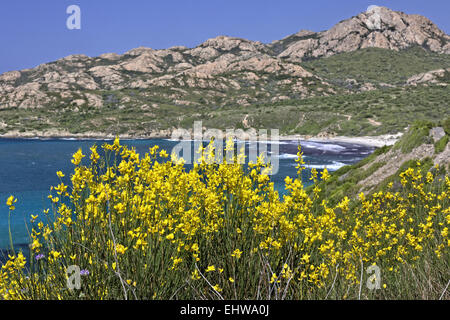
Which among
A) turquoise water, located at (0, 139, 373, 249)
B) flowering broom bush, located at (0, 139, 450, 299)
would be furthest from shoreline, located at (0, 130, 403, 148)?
flowering broom bush, located at (0, 139, 450, 299)

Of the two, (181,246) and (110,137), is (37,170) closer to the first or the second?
(110,137)

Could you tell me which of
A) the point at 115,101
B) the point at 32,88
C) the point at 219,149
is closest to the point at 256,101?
the point at 115,101

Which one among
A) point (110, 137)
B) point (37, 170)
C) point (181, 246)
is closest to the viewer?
point (181, 246)

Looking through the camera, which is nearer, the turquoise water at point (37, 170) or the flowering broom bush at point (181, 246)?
the flowering broom bush at point (181, 246)

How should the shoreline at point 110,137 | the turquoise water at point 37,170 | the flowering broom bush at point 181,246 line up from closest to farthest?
1. the flowering broom bush at point 181,246
2. the turquoise water at point 37,170
3. the shoreline at point 110,137

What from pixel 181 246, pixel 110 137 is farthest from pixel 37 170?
pixel 181 246

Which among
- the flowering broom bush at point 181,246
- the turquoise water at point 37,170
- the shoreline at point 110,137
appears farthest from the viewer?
the shoreline at point 110,137

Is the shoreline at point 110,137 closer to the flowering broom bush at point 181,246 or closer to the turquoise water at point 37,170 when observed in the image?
the turquoise water at point 37,170

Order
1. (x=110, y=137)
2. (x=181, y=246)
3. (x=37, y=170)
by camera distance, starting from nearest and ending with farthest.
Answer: (x=181, y=246) → (x=37, y=170) → (x=110, y=137)

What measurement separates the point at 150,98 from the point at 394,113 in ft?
409

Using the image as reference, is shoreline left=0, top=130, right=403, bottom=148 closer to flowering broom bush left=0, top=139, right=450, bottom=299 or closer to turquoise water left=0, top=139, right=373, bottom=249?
turquoise water left=0, top=139, right=373, bottom=249

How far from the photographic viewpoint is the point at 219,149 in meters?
4.62

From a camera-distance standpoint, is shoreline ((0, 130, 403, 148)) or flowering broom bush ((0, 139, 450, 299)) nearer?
flowering broom bush ((0, 139, 450, 299))

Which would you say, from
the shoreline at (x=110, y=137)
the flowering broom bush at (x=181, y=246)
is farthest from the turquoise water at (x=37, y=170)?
the flowering broom bush at (x=181, y=246)
